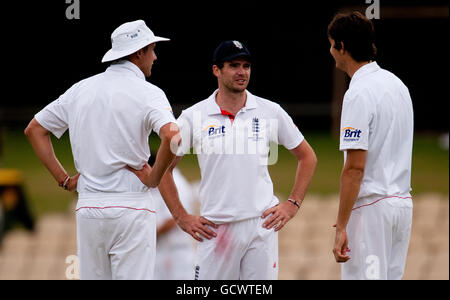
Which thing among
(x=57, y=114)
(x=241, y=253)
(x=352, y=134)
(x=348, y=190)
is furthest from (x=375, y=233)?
(x=57, y=114)

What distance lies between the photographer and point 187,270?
621 cm

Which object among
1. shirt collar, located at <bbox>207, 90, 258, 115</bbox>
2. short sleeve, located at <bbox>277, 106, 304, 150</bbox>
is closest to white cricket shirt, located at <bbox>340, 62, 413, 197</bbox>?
short sleeve, located at <bbox>277, 106, 304, 150</bbox>

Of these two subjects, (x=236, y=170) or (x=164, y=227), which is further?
(x=164, y=227)

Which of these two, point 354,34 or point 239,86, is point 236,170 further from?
point 354,34

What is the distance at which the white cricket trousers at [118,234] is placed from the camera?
416 cm

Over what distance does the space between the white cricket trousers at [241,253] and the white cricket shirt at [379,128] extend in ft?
2.07

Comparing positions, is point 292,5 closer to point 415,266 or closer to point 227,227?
point 415,266

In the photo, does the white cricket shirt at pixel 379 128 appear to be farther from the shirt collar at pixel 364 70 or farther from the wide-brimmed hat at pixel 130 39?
the wide-brimmed hat at pixel 130 39

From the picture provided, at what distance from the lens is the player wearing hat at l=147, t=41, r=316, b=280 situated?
14.5ft

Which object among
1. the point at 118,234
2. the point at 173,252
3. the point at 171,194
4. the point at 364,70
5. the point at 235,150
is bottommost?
the point at 173,252

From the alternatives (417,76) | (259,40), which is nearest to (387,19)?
(417,76)

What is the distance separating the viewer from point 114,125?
13.6 ft

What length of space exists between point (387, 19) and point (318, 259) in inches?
369

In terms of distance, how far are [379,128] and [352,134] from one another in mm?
161
